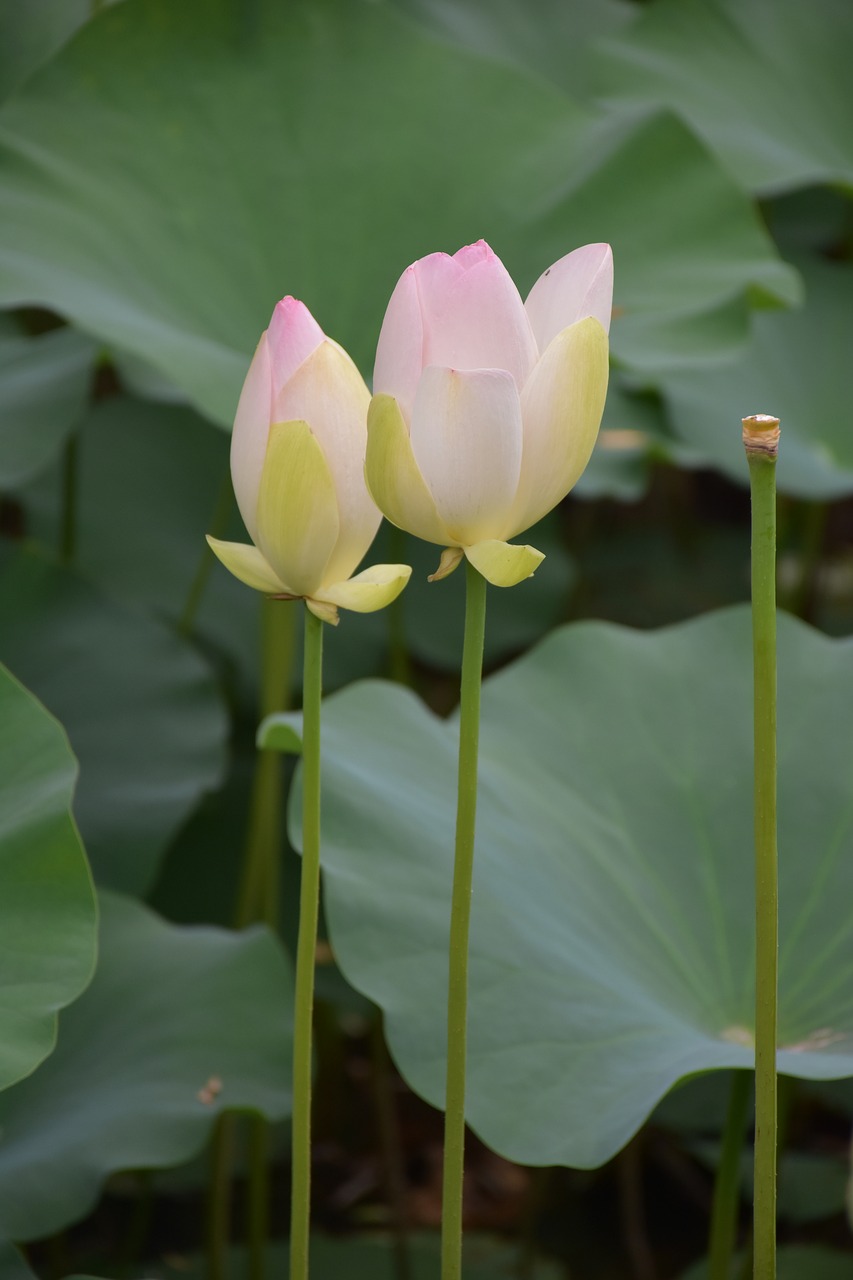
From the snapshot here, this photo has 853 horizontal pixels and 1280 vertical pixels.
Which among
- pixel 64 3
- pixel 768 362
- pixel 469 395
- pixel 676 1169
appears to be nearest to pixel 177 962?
pixel 469 395

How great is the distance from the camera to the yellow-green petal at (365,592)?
0.49 m

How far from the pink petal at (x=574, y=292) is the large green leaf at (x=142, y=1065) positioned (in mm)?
510

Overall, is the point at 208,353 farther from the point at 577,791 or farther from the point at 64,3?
the point at 64,3

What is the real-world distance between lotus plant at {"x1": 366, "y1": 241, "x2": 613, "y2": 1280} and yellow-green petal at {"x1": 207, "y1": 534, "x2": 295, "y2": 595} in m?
0.06

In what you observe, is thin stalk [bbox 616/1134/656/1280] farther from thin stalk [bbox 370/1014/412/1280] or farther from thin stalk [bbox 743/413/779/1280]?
thin stalk [bbox 743/413/779/1280]

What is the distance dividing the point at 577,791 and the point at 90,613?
1.93 ft

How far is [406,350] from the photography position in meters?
0.47

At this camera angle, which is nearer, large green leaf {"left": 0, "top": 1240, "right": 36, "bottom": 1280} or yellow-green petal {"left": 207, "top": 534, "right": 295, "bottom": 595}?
yellow-green petal {"left": 207, "top": 534, "right": 295, "bottom": 595}

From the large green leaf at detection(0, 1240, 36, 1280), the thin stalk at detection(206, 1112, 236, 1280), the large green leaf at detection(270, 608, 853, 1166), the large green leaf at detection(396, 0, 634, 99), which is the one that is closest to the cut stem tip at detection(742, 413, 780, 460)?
the large green leaf at detection(270, 608, 853, 1166)

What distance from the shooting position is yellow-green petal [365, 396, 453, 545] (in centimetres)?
45

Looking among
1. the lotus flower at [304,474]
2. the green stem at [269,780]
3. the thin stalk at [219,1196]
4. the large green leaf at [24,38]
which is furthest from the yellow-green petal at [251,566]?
the large green leaf at [24,38]

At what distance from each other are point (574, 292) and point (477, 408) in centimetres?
7

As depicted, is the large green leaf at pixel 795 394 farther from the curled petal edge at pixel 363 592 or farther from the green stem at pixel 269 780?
the curled petal edge at pixel 363 592

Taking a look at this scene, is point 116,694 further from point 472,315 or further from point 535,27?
point 535,27
